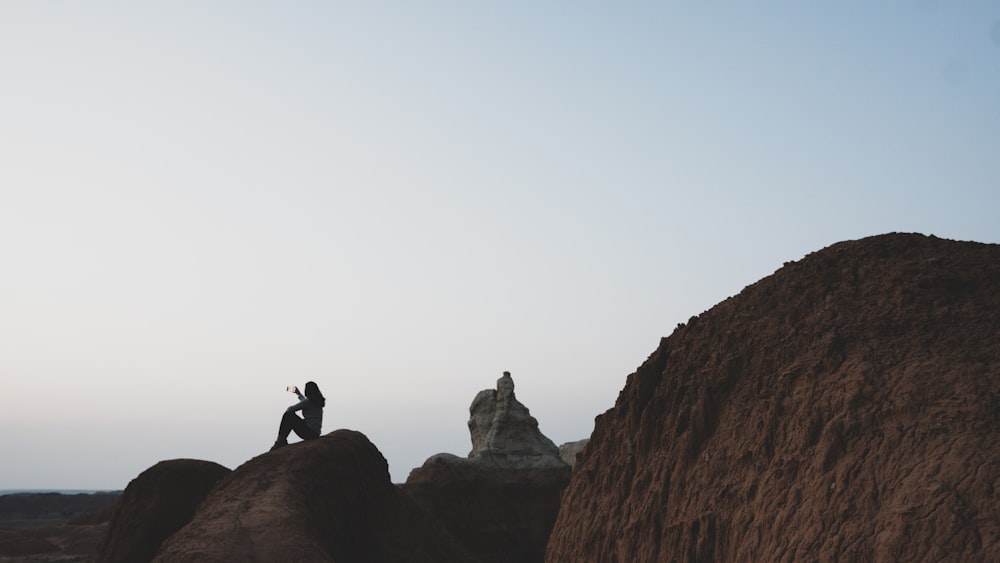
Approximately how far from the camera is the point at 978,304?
10.4 m

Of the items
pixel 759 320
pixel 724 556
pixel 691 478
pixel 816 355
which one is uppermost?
pixel 759 320

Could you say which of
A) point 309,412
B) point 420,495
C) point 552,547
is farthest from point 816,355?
point 420,495

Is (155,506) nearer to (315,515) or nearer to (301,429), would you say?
(301,429)

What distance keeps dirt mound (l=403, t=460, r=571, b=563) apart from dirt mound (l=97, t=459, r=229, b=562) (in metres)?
15.4

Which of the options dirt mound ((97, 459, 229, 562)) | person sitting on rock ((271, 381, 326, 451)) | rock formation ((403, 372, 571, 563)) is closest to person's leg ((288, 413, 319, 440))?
person sitting on rock ((271, 381, 326, 451))

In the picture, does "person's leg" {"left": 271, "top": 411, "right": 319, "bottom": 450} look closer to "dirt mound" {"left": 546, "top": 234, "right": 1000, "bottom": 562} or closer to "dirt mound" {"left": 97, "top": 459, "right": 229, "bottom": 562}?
"dirt mound" {"left": 97, "top": 459, "right": 229, "bottom": 562}

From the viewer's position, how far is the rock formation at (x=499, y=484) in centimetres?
3338

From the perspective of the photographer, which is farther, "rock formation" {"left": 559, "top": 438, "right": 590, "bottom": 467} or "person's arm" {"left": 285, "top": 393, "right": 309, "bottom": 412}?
"rock formation" {"left": 559, "top": 438, "right": 590, "bottom": 467}

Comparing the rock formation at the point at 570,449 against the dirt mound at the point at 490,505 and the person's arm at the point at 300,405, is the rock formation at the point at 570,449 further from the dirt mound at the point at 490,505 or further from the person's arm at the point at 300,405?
the person's arm at the point at 300,405

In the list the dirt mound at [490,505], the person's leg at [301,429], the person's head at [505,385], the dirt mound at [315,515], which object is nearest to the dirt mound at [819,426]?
the dirt mound at [315,515]

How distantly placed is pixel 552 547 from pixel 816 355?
5.54 m

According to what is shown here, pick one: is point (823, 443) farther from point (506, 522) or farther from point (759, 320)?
point (506, 522)

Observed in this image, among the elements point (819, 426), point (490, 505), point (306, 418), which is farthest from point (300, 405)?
point (490, 505)

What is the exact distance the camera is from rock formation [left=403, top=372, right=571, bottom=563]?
109 feet
